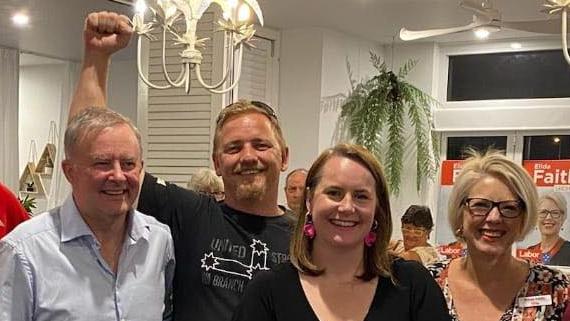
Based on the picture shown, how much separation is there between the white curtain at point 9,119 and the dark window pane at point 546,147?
4.10 m

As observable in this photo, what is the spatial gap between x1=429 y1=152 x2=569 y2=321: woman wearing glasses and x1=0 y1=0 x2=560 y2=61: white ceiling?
118 inches

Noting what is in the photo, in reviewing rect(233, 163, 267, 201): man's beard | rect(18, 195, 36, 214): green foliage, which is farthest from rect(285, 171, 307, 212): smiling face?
rect(233, 163, 267, 201): man's beard

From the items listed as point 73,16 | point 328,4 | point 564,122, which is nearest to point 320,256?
point 328,4

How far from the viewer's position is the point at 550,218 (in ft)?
18.9

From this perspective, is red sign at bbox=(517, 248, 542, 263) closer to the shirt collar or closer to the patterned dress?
the patterned dress

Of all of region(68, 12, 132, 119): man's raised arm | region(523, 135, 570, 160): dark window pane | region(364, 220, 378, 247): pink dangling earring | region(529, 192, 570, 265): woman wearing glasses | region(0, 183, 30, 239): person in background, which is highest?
region(68, 12, 132, 119): man's raised arm

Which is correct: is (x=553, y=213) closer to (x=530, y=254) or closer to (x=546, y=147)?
(x=530, y=254)

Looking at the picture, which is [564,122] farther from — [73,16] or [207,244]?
[207,244]

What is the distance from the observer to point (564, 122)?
5953mm

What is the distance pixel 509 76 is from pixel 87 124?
5222 mm

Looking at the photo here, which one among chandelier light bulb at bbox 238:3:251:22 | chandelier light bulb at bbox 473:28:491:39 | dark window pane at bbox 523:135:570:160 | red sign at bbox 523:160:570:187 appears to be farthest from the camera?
dark window pane at bbox 523:135:570:160

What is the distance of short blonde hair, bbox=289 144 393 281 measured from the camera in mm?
1714

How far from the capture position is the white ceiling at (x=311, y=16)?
5.01 m

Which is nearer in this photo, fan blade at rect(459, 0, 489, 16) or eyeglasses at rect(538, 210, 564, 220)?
fan blade at rect(459, 0, 489, 16)
